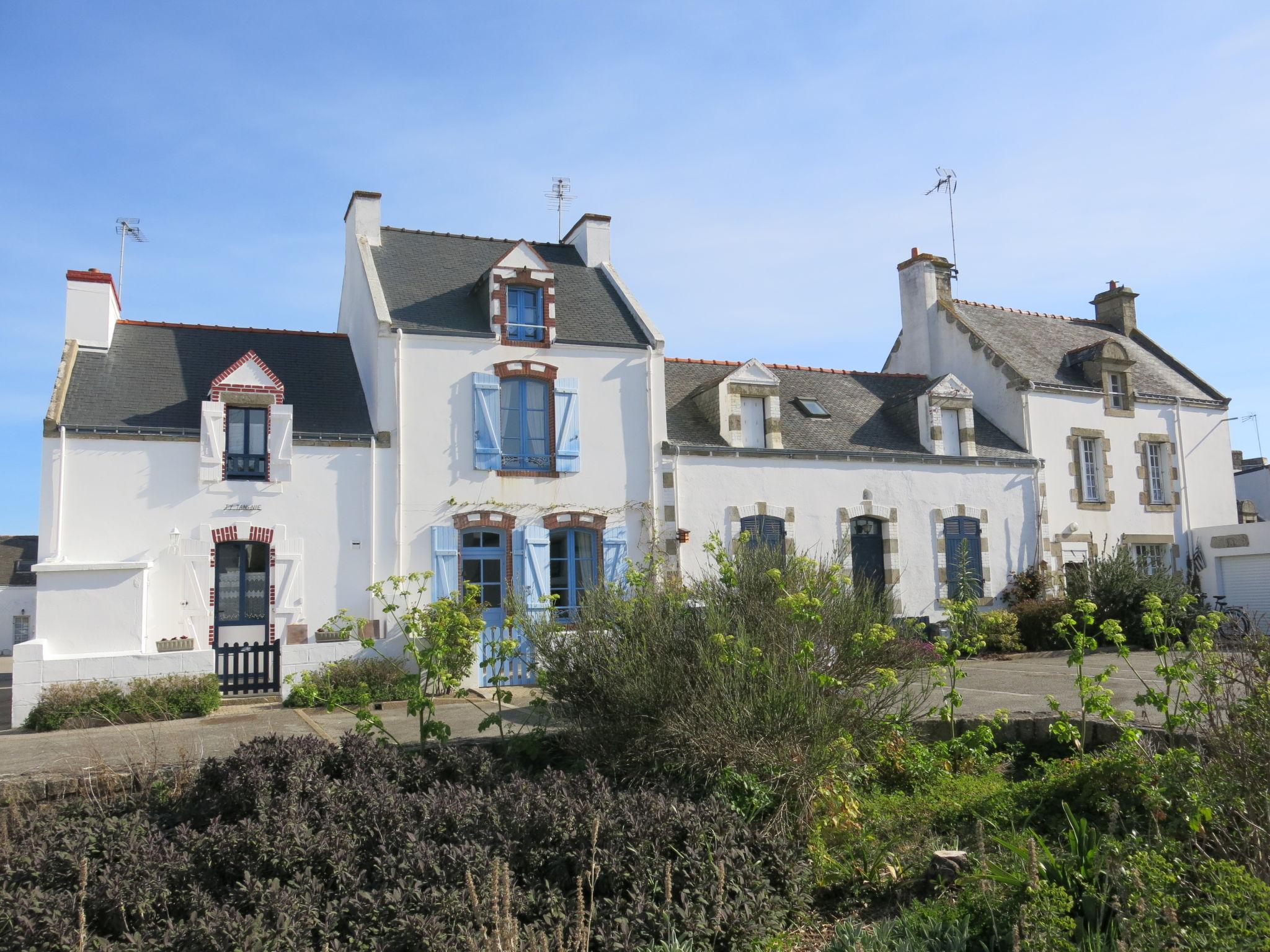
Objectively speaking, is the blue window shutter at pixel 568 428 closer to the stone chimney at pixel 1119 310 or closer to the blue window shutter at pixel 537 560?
the blue window shutter at pixel 537 560

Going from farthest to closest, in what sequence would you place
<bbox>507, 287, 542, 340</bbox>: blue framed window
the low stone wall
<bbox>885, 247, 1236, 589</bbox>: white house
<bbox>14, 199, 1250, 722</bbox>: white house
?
1. <bbox>885, 247, 1236, 589</bbox>: white house
2. <bbox>507, 287, 542, 340</bbox>: blue framed window
3. <bbox>14, 199, 1250, 722</bbox>: white house
4. the low stone wall

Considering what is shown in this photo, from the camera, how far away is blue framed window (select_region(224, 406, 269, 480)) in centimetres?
1331

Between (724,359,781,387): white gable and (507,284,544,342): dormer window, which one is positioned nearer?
(507,284,544,342): dormer window

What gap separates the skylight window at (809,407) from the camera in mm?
17812

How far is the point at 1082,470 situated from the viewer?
18906mm

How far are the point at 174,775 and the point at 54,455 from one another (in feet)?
28.7

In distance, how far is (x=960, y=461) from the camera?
57.7ft

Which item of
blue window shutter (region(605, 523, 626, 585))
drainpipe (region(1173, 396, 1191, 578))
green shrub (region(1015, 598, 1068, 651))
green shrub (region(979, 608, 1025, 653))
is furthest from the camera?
drainpipe (region(1173, 396, 1191, 578))

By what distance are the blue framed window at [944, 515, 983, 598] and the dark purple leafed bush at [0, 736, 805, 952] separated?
13238 millimetres

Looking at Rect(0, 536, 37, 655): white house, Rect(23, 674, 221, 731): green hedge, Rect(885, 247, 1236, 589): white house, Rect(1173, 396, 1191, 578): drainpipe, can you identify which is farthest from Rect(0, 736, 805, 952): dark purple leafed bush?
Rect(0, 536, 37, 655): white house

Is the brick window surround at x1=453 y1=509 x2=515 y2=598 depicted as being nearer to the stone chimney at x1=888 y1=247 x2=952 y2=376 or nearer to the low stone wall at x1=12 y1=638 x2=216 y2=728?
the low stone wall at x1=12 y1=638 x2=216 y2=728

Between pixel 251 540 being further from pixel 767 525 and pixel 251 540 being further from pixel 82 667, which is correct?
pixel 767 525

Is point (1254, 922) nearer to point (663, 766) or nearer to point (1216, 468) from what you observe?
point (663, 766)

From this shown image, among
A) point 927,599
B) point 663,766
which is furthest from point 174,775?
point 927,599
